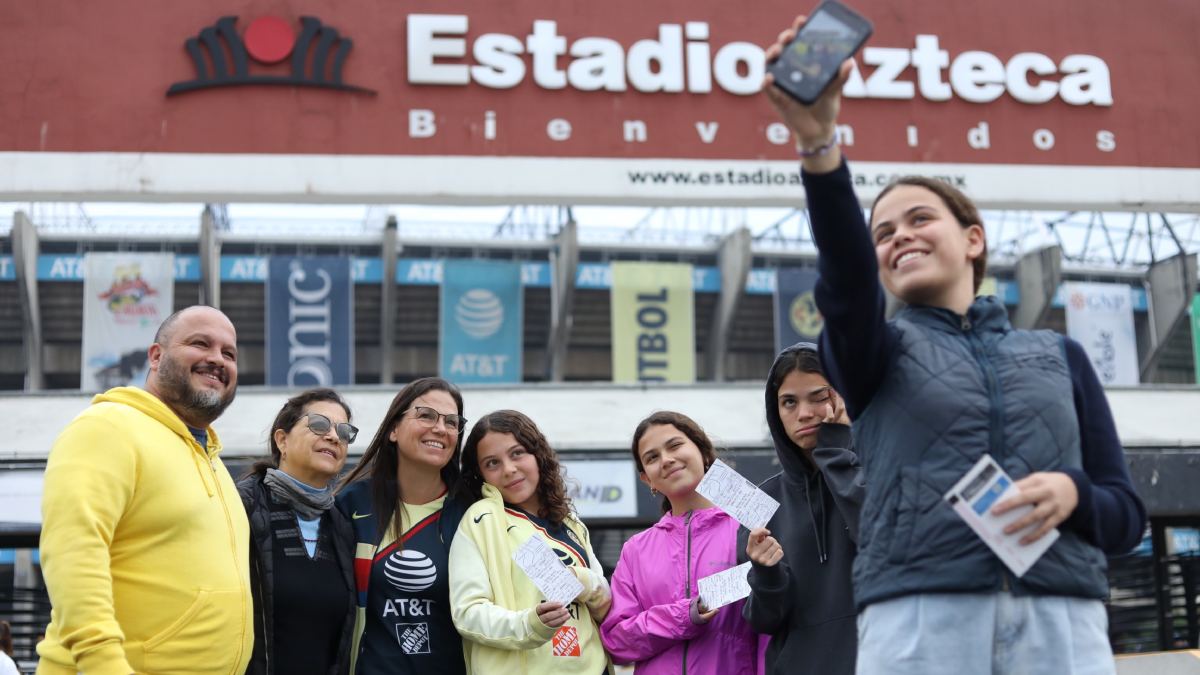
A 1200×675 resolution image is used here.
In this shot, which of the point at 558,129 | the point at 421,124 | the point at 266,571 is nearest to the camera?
the point at 266,571

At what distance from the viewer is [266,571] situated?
3.68m

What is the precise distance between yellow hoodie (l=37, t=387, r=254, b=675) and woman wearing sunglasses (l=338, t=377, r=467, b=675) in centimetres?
60

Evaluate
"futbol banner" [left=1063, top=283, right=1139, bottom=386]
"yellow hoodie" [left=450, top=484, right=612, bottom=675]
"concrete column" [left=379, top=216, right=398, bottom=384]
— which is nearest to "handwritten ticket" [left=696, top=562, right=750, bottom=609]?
"yellow hoodie" [left=450, top=484, right=612, bottom=675]

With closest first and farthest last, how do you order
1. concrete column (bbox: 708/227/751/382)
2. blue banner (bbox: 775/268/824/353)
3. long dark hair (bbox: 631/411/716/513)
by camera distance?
long dark hair (bbox: 631/411/716/513), blue banner (bbox: 775/268/824/353), concrete column (bbox: 708/227/751/382)

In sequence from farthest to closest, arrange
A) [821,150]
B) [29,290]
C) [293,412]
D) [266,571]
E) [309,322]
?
1. [29,290]
2. [309,322]
3. [293,412]
4. [266,571]
5. [821,150]

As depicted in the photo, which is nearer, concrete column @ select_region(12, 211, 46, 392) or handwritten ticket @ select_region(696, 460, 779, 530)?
handwritten ticket @ select_region(696, 460, 779, 530)

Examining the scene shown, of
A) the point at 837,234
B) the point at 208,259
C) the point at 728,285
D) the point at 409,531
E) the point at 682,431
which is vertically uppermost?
the point at 208,259

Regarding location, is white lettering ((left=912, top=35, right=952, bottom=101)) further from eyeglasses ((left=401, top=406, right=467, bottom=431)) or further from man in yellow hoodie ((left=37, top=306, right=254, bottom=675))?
man in yellow hoodie ((left=37, top=306, right=254, bottom=675))

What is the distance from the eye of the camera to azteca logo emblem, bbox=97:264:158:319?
1958 centimetres

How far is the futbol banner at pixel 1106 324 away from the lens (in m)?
23.0

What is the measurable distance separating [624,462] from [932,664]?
5845mm

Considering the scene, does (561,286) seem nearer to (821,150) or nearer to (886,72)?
(886,72)

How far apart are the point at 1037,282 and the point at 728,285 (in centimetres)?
703

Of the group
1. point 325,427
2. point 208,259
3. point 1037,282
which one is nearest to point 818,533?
point 325,427
